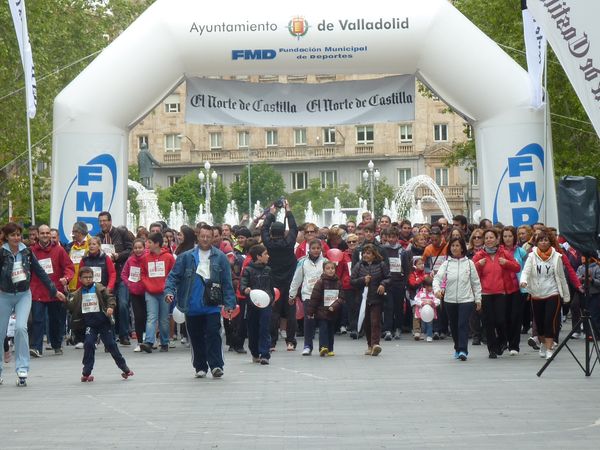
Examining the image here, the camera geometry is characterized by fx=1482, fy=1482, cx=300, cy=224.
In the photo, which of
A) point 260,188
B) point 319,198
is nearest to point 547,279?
point 319,198

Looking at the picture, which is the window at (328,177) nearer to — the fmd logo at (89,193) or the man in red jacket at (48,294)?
the fmd logo at (89,193)

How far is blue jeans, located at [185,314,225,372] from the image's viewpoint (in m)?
16.5

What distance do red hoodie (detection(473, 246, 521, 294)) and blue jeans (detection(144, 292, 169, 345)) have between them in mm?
4628

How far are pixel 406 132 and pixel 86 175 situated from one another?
83287mm

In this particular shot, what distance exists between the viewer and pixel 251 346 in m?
18.7

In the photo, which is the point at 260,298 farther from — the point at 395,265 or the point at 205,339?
the point at 395,265

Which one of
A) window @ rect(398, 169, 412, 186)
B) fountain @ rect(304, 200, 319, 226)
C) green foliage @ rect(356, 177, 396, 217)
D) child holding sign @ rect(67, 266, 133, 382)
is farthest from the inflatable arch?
window @ rect(398, 169, 412, 186)

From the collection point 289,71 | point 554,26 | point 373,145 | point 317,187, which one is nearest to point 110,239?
point 289,71

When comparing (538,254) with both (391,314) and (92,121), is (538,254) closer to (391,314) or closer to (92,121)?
(391,314)

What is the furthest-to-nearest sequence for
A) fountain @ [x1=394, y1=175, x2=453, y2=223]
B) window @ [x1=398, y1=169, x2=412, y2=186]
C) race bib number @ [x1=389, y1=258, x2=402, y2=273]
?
window @ [x1=398, y1=169, x2=412, y2=186], fountain @ [x1=394, y1=175, x2=453, y2=223], race bib number @ [x1=389, y1=258, x2=402, y2=273]

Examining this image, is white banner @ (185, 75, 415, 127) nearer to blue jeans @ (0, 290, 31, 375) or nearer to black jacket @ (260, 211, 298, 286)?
black jacket @ (260, 211, 298, 286)

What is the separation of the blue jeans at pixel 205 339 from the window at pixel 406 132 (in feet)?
290

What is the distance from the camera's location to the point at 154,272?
2108 cm

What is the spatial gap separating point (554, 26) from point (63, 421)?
535 centimetres
